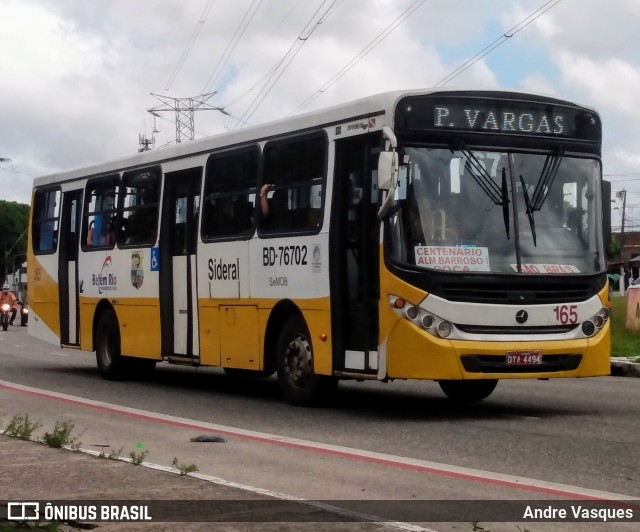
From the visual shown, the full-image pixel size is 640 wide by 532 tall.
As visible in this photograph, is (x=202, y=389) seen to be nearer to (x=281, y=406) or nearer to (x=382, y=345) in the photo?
(x=281, y=406)

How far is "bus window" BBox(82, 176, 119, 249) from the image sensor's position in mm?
19859

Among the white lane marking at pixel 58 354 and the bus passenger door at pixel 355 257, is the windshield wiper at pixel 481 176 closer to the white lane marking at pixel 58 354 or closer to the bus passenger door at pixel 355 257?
the bus passenger door at pixel 355 257

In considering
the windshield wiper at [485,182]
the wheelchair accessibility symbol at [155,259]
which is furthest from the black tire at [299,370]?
the wheelchair accessibility symbol at [155,259]

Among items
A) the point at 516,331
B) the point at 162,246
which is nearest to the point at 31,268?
the point at 162,246

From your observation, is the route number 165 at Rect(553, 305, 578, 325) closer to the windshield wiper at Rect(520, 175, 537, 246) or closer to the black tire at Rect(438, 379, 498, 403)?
the windshield wiper at Rect(520, 175, 537, 246)

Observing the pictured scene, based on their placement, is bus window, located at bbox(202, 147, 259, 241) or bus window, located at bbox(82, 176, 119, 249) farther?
bus window, located at bbox(82, 176, 119, 249)

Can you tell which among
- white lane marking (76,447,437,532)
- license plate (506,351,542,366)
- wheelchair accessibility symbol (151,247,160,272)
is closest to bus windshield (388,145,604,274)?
license plate (506,351,542,366)

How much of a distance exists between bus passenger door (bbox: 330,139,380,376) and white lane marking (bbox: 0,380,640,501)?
61.7 inches

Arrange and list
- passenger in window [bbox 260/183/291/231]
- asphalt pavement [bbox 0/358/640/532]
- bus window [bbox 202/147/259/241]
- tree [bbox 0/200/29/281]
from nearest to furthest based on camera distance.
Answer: asphalt pavement [bbox 0/358/640/532] → passenger in window [bbox 260/183/291/231] → bus window [bbox 202/147/259/241] → tree [bbox 0/200/29/281]

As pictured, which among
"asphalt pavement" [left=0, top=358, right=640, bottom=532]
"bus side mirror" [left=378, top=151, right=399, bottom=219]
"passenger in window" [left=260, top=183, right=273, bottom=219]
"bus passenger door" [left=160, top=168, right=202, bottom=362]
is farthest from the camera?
"bus passenger door" [left=160, top=168, right=202, bottom=362]

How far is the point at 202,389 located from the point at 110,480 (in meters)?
9.59

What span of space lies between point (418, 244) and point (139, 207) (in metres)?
6.94

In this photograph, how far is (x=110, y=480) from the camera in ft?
28.0

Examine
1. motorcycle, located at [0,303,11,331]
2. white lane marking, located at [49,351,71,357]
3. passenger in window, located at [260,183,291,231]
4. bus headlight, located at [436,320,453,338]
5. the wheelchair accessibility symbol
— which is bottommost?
white lane marking, located at [49,351,71,357]
